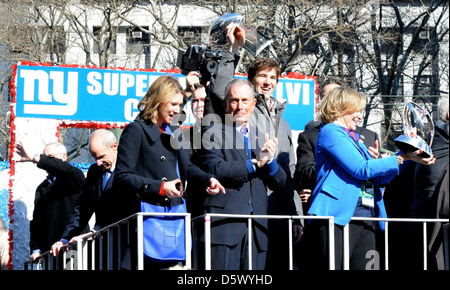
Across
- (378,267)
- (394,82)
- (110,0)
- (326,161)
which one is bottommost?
(378,267)

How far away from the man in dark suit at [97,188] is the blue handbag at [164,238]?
3.24ft

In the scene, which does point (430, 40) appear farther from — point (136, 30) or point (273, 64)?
point (273, 64)

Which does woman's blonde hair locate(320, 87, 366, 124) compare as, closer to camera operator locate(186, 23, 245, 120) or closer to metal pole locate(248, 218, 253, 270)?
camera operator locate(186, 23, 245, 120)

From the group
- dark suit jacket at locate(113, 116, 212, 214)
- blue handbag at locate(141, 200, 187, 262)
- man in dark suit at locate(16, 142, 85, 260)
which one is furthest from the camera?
man in dark suit at locate(16, 142, 85, 260)

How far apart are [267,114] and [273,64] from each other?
2.09 ft

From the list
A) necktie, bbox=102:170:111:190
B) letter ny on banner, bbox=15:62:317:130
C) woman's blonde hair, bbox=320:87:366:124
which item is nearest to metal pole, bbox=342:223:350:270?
woman's blonde hair, bbox=320:87:366:124

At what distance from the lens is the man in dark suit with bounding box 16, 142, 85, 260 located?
297 inches

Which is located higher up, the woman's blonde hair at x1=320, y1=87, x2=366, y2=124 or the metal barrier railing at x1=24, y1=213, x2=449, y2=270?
the woman's blonde hair at x1=320, y1=87, x2=366, y2=124

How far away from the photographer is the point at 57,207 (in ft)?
25.4

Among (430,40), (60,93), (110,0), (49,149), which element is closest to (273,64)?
(49,149)

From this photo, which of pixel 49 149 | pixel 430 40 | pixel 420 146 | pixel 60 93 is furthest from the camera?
pixel 430 40

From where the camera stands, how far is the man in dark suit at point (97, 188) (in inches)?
250

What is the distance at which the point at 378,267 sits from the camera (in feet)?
18.3

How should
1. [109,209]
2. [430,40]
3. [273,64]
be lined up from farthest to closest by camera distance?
1. [430,40]
2. [273,64]
3. [109,209]
